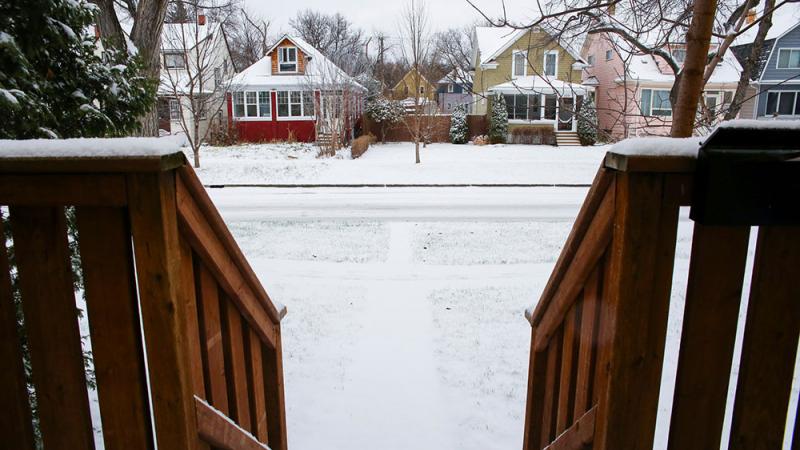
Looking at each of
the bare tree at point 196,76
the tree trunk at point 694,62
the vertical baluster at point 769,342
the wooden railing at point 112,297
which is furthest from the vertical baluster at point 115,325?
the bare tree at point 196,76

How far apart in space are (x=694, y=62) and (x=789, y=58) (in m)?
33.4

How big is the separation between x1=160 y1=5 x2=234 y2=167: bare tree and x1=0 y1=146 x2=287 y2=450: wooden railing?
13735 mm

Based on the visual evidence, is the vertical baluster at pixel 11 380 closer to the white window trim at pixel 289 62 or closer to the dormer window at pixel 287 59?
the white window trim at pixel 289 62

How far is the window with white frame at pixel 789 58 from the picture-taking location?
93.9ft

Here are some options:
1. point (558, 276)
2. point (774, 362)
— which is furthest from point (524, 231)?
point (774, 362)

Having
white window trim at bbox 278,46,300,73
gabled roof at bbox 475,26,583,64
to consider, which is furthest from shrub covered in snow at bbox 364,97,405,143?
gabled roof at bbox 475,26,583,64

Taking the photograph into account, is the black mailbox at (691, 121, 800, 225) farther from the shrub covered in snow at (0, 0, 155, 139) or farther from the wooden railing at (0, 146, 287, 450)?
the shrub covered in snow at (0, 0, 155, 139)

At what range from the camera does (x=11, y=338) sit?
1564 mm

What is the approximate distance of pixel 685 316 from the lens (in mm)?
1429

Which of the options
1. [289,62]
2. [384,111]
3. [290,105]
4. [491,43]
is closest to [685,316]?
[290,105]

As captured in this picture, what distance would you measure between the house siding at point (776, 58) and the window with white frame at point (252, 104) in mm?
26454

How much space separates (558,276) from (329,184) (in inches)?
529

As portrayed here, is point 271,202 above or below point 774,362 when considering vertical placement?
below

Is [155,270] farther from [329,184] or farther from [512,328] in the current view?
[329,184]
